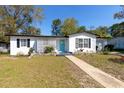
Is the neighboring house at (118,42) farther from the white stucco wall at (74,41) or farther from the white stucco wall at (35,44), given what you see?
the white stucco wall at (35,44)

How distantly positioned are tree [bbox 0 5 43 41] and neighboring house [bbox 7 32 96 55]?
788 centimetres

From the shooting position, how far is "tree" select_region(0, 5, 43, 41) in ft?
96.0

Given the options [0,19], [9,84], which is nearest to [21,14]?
[0,19]

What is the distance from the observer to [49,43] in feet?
76.4

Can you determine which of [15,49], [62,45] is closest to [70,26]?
[62,45]

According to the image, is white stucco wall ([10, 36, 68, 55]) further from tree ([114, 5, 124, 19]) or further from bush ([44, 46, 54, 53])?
tree ([114, 5, 124, 19])

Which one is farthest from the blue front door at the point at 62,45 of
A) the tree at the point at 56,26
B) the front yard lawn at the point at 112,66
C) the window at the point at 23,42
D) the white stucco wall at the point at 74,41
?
the tree at the point at 56,26

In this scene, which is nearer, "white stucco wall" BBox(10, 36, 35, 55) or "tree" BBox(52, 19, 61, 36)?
"white stucco wall" BBox(10, 36, 35, 55)

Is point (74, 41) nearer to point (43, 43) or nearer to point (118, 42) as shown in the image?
point (43, 43)

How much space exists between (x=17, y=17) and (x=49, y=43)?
10.9 m

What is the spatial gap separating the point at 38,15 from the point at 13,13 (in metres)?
4.08

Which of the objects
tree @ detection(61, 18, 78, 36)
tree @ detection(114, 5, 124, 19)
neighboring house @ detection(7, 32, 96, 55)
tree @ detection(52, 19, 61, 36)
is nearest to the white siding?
neighboring house @ detection(7, 32, 96, 55)

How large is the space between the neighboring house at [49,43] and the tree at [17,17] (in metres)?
7.88

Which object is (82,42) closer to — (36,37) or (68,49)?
(68,49)
